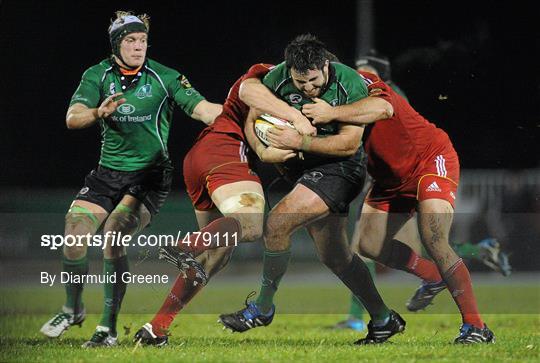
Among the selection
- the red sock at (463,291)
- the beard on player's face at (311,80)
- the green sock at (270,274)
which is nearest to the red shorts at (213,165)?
the green sock at (270,274)

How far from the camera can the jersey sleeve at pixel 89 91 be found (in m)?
7.50

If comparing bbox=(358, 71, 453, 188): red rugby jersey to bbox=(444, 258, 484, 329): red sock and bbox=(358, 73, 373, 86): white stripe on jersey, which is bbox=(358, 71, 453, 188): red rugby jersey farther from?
bbox=(444, 258, 484, 329): red sock

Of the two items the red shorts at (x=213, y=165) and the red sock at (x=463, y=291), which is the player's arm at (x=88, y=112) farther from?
the red sock at (x=463, y=291)

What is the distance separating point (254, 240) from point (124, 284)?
3.29 ft

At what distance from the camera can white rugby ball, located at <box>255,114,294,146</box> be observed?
7043mm

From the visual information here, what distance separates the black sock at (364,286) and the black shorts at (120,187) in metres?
1.53

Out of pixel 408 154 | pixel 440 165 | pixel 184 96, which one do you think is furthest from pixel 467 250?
pixel 184 96

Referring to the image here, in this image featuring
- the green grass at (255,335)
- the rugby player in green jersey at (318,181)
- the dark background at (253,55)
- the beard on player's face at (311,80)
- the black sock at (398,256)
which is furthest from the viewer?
the dark background at (253,55)

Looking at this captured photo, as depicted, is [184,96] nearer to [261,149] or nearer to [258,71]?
[258,71]

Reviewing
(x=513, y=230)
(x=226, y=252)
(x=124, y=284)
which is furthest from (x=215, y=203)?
(x=513, y=230)

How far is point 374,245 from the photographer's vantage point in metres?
7.65

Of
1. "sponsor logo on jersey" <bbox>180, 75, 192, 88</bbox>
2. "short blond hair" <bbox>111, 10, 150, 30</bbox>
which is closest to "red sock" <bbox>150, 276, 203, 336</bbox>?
"sponsor logo on jersey" <bbox>180, 75, 192, 88</bbox>

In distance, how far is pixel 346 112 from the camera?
22.9ft

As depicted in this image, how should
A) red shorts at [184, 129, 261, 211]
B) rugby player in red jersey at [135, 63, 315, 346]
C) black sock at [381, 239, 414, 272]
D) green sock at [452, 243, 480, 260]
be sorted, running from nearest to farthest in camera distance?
rugby player in red jersey at [135, 63, 315, 346]
red shorts at [184, 129, 261, 211]
black sock at [381, 239, 414, 272]
green sock at [452, 243, 480, 260]
